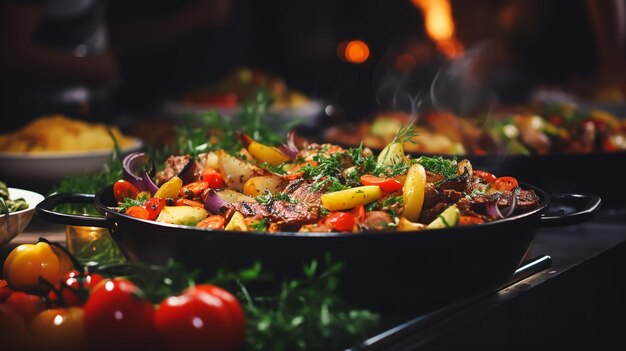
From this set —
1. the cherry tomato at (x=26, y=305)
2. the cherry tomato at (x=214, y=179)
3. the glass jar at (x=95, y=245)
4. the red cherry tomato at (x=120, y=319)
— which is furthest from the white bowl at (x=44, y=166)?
the red cherry tomato at (x=120, y=319)

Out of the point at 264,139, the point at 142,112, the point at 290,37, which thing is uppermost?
the point at 264,139

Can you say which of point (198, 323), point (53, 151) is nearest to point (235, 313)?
point (198, 323)

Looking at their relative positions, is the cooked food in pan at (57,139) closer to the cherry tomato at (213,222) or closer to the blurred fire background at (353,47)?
the cherry tomato at (213,222)

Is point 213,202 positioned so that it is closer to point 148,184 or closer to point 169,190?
point 169,190

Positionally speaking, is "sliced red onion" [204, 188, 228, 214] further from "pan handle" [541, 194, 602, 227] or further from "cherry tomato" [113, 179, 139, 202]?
"pan handle" [541, 194, 602, 227]

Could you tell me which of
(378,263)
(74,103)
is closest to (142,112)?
(74,103)

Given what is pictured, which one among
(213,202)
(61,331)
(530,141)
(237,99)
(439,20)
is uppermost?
(213,202)

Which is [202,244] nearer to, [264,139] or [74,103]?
[264,139]
